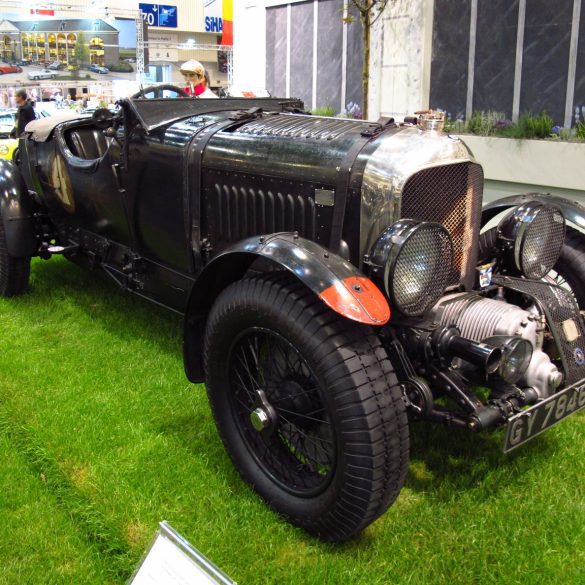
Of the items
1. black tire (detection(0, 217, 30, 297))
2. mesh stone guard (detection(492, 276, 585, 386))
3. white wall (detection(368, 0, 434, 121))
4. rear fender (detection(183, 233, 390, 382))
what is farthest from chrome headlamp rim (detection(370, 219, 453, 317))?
white wall (detection(368, 0, 434, 121))

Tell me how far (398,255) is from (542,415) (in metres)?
0.76

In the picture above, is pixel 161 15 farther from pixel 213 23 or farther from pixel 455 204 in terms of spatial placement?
pixel 455 204

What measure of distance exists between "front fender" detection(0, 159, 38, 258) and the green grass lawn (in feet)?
4.37

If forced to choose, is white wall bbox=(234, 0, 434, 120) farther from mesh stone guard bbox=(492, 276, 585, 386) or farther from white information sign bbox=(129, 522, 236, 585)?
white information sign bbox=(129, 522, 236, 585)

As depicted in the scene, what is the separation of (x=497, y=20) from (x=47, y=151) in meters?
6.18

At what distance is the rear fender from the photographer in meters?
2.21

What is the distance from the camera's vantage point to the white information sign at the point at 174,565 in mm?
1576

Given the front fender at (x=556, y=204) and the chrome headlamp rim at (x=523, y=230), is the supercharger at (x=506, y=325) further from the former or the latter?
the front fender at (x=556, y=204)

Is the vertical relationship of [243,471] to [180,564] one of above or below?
below

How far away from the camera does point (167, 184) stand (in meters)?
3.65

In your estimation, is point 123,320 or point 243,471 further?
point 123,320

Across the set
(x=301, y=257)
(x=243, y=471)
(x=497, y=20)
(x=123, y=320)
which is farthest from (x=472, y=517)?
(x=497, y=20)

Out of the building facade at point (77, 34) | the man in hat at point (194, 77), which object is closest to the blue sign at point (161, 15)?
the building facade at point (77, 34)

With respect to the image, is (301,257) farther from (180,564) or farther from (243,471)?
(180,564)
